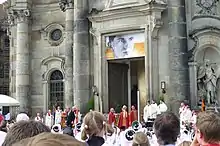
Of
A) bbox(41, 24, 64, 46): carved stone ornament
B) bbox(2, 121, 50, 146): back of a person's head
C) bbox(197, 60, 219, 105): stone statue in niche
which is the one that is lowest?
bbox(2, 121, 50, 146): back of a person's head

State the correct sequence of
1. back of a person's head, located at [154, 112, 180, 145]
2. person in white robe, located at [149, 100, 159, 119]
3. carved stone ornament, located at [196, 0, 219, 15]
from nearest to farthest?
back of a person's head, located at [154, 112, 180, 145] < person in white robe, located at [149, 100, 159, 119] < carved stone ornament, located at [196, 0, 219, 15]

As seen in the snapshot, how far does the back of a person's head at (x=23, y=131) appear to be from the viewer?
262cm

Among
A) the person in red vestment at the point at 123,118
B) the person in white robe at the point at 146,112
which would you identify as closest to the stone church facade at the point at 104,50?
the person in white robe at the point at 146,112

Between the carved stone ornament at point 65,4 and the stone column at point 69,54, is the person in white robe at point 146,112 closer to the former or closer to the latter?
the stone column at point 69,54

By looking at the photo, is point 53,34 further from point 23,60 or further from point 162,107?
point 162,107

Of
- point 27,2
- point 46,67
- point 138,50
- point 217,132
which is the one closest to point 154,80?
point 138,50

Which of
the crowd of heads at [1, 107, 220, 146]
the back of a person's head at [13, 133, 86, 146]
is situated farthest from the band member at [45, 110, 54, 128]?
the back of a person's head at [13, 133, 86, 146]

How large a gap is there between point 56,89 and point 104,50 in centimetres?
610

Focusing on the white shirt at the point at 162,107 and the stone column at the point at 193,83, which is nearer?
the white shirt at the point at 162,107

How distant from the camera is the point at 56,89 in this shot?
1212 inches

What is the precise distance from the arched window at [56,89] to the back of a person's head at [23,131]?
2760 cm

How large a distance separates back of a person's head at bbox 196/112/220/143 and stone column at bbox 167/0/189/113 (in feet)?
66.9

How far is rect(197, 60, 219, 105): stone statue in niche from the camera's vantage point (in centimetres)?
2428

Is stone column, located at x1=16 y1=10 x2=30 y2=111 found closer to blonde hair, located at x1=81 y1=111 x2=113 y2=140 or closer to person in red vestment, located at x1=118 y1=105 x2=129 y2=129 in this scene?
person in red vestment, located at x1=118 y1=105 x2=129 y2=129
